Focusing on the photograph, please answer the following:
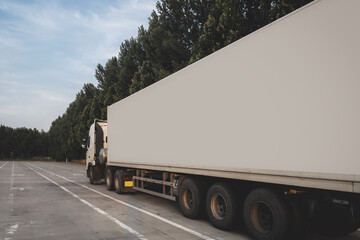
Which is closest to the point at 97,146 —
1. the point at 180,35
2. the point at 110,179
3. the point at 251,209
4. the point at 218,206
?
the point at 110,179

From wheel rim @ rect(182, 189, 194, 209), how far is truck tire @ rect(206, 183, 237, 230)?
0.87 metres

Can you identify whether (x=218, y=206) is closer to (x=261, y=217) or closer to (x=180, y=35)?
(x=261, y=217)

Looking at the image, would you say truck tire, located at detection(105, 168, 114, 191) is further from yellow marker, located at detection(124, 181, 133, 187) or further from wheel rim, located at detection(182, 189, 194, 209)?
wheel rim, located at detection(182, 189, 194, 209)

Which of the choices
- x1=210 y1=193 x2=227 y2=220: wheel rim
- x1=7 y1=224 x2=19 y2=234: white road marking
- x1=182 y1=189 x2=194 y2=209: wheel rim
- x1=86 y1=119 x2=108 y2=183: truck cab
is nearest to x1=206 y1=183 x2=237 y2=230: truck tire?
x1=210 y1=193 x2=227 y2=220: wheel rim

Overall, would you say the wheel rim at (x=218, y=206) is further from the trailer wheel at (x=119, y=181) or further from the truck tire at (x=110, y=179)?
the truck tire at (x=110, y=179)

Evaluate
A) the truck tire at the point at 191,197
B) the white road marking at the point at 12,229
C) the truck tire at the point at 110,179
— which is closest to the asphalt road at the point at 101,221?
the white road marking at the point at 12,229

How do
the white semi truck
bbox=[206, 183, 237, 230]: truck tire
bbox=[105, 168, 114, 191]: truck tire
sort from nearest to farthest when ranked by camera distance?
the white semi truck, bbox=[206, 183, 237, 230]: truck tire, bbox=[105, 168, 114, 191]: truck tire

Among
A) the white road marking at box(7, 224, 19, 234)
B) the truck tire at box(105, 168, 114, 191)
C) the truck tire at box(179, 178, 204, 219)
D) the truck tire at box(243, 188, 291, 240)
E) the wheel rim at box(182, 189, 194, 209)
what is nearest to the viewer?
the truck tire at box(243, 188, 291, 240)

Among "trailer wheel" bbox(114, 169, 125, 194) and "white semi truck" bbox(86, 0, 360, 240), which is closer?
"white semi truck" bbox(86, 0, 360, 240)

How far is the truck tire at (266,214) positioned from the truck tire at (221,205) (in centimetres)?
40

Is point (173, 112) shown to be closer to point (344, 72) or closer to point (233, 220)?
point (233, 220)

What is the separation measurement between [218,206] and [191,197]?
1.11m

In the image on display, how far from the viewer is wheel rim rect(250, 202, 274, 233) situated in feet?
17.8

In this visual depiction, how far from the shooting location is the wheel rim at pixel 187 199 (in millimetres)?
7645
